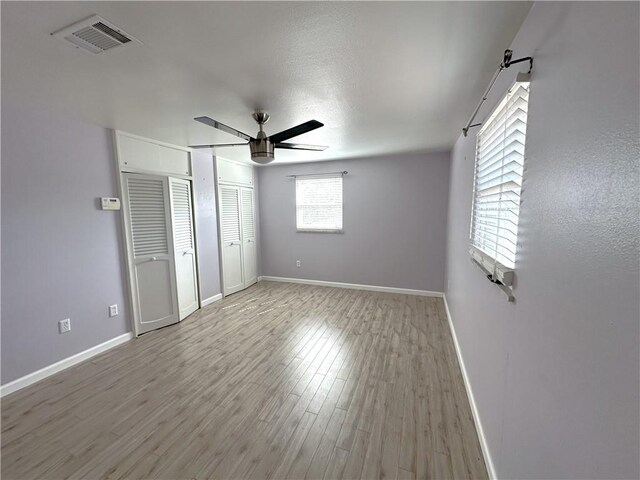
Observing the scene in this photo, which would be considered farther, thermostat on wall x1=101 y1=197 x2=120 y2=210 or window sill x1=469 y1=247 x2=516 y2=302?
thermostat on wall x1=101 y1=197 x2=120 y2=210

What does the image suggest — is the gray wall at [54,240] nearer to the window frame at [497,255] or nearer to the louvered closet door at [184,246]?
the louvered closet door at [184,246]

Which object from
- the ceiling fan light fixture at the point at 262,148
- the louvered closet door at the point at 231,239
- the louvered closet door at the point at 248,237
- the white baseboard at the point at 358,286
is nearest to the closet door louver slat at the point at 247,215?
the louvered closet door at the point at 248,237

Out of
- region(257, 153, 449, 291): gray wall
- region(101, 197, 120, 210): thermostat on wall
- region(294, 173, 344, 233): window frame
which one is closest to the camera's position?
region(101, 197, 120, 210): thermostat on wall

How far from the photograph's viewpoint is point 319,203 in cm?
501

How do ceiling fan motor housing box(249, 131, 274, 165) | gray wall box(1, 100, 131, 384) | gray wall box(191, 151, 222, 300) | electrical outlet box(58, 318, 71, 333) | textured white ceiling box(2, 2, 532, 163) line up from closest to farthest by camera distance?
textured white ceiling box(2, 2, 532, 163) → gray wall box(1, 100, 131, 384) → ceiling fan motor housing box(249, 131, 274, 165) → electrical outlet box(58, 318, 71, 333) → gray wall box(191, 151, 222, 300)

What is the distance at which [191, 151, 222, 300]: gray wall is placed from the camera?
3934 millimetres

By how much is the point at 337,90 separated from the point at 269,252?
13.2 ft

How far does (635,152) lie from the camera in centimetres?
57

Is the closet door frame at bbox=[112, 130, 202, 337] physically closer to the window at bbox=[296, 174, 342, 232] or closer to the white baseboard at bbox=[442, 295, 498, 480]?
the window at bbox=[296, 174, 342, 232]

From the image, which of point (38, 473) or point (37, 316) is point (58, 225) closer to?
point (37, 316)

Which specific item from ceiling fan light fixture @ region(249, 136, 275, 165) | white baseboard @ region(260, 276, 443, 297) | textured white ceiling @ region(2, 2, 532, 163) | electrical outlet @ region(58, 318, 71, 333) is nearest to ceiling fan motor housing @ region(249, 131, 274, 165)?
ceiling fan light fixture @ region(249, 136, 275, 165)

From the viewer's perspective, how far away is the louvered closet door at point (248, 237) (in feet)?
16.3

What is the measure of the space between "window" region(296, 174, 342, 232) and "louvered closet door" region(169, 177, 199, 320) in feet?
6.59

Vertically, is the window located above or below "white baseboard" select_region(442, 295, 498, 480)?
above
